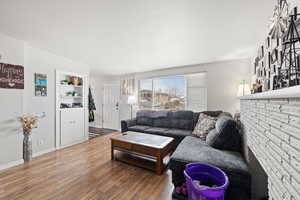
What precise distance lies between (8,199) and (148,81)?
4.13 meters

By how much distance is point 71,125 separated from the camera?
3.39 metres

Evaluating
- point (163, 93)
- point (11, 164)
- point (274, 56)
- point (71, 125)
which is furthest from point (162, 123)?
point (11, 164)

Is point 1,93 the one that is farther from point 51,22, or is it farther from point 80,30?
point 80,30

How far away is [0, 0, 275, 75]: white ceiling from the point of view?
4.87 ft

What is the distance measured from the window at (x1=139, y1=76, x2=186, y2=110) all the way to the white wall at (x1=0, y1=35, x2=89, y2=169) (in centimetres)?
251

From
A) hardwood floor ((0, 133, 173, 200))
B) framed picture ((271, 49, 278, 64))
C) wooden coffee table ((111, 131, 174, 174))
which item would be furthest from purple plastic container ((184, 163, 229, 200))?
framed picture ((271, 49, 278, 64))

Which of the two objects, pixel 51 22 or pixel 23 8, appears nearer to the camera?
pixel 23 8

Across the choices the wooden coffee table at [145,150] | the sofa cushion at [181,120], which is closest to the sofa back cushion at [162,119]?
the sofa cushion at [181,120]

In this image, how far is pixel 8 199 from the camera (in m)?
1.54

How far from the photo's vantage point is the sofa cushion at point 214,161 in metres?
1.35

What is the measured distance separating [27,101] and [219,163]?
368 centimetres

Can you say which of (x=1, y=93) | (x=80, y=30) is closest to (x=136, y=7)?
(x=80, y=30)

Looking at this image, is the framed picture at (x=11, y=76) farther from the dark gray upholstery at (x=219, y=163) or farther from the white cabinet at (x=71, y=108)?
the dark gray upholstery at (x=219, y=163)

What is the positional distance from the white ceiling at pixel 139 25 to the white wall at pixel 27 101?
0.26 m
